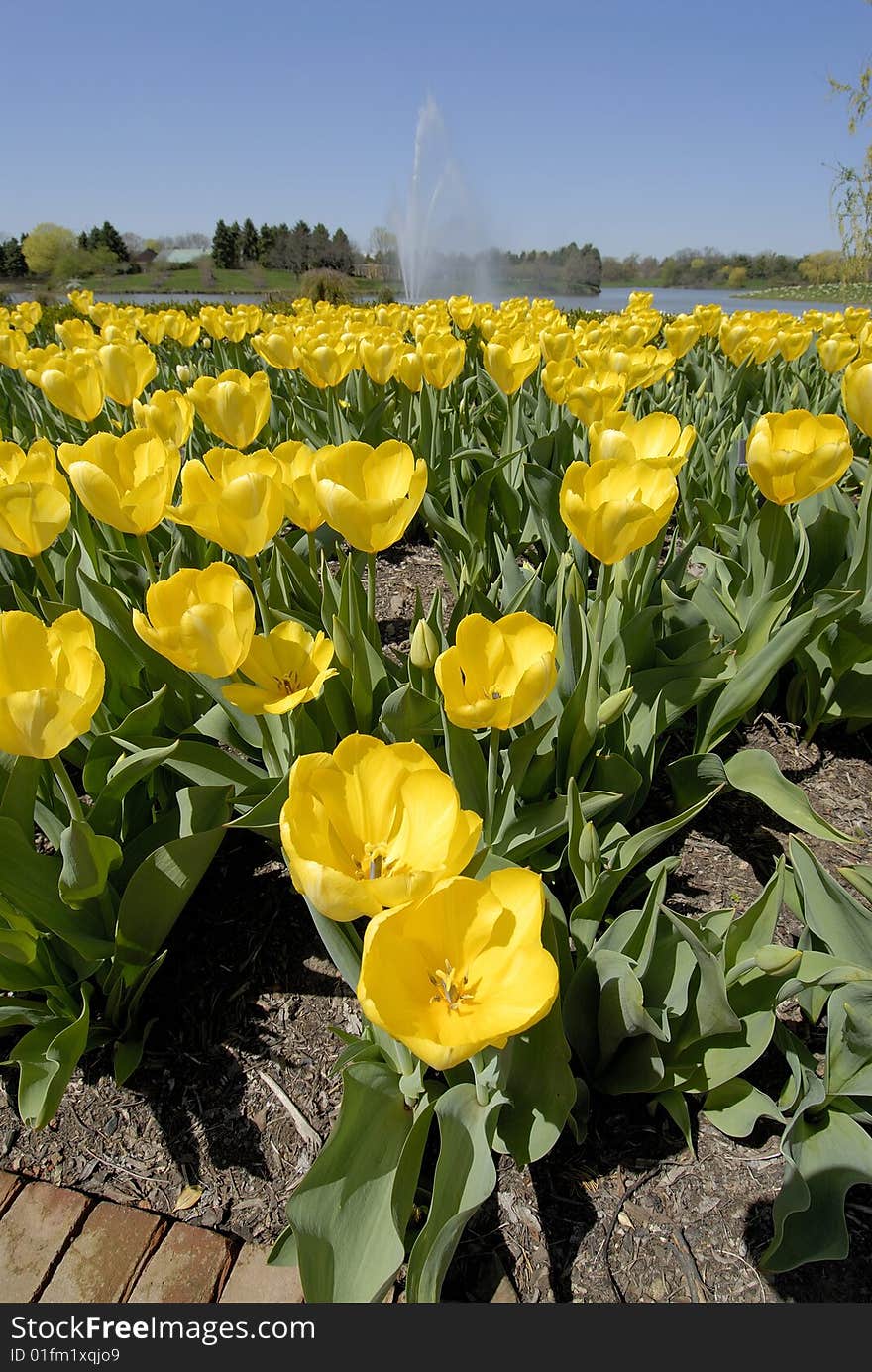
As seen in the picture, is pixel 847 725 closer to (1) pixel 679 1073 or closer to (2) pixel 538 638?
(1) pixel 679 1073

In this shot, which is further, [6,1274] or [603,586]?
[603,586]

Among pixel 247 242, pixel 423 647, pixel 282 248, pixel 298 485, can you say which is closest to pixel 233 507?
pixel 298 485

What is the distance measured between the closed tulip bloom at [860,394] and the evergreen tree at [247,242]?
2072 inches

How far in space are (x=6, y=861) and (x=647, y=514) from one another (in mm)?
1373

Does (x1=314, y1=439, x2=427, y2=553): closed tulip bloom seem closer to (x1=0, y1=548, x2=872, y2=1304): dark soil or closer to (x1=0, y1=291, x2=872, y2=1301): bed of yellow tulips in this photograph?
(x1=0, y1=291, x2=872, y2=1301): bed of yellow tulips

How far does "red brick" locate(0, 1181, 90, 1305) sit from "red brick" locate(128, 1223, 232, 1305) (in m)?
0.17

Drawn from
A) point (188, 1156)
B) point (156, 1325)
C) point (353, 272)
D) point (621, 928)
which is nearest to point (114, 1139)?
point (188, 1156)

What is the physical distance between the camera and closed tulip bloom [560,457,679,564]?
160 cm

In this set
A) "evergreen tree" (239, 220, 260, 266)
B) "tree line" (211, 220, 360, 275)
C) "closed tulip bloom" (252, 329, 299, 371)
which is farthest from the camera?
"evergreen tree" (239, 220, 260, 266)

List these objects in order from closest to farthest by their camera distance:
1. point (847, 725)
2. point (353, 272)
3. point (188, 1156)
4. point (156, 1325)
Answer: point (156, 1325), point (188, 1156), point (847, 725), point (353, 272)

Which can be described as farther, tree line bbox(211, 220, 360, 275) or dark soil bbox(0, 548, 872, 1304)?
tree line bbox(211, 220, 360, 275)

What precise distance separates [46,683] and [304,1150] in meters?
1.03

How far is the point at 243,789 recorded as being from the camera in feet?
5.75

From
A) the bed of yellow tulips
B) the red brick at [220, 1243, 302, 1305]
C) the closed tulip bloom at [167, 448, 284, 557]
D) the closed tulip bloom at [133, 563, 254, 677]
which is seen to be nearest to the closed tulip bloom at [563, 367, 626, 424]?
the bed of yellow tulips
